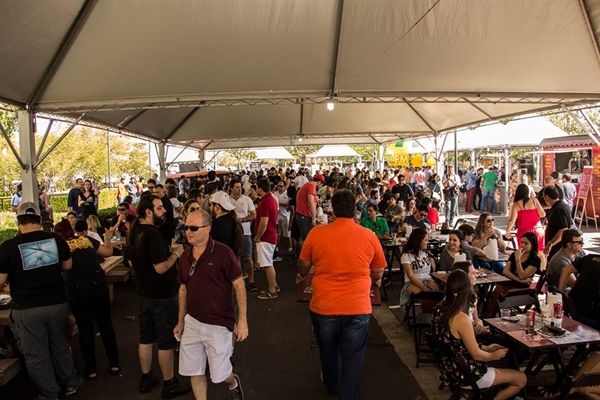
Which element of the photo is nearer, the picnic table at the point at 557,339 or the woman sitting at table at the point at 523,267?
the picnic table at the point at 557,339

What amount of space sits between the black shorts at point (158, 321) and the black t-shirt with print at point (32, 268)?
713mm

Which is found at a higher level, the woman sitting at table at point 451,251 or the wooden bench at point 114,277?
the woman sitting at table at point 451,251

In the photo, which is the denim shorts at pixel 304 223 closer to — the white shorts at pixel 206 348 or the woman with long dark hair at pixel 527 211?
the woman with long dark hair at pixel 527 211

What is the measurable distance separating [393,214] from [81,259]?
6185mm

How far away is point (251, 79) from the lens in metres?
7.98

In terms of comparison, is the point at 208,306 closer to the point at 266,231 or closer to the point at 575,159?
the point at 266,231

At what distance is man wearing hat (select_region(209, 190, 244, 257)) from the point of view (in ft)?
15.6

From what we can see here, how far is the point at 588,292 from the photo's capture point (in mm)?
4117

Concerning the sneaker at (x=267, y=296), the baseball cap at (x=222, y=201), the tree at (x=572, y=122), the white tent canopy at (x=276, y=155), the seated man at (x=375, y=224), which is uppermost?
the tree at (x=572, y=122)

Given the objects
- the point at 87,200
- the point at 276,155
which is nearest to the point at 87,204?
the point at 87,200

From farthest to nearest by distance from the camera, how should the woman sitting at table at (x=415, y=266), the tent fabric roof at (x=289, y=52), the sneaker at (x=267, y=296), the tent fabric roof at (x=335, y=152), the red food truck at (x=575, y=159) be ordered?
the tent fabric roof at (x=335, y=152) → the red food truck at (x=575, y=159) → the sneaker at (x=267, y=296) → the tent fabric roof at (x=289, y=52) → the woman sitting at table at (x=415, y=266)

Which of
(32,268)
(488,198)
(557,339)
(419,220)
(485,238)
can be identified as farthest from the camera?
(488,198)

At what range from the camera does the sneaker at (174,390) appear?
3818 mm

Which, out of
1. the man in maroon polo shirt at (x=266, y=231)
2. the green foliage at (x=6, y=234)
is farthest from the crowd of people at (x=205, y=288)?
the green foliage at (x=6, y=234)
